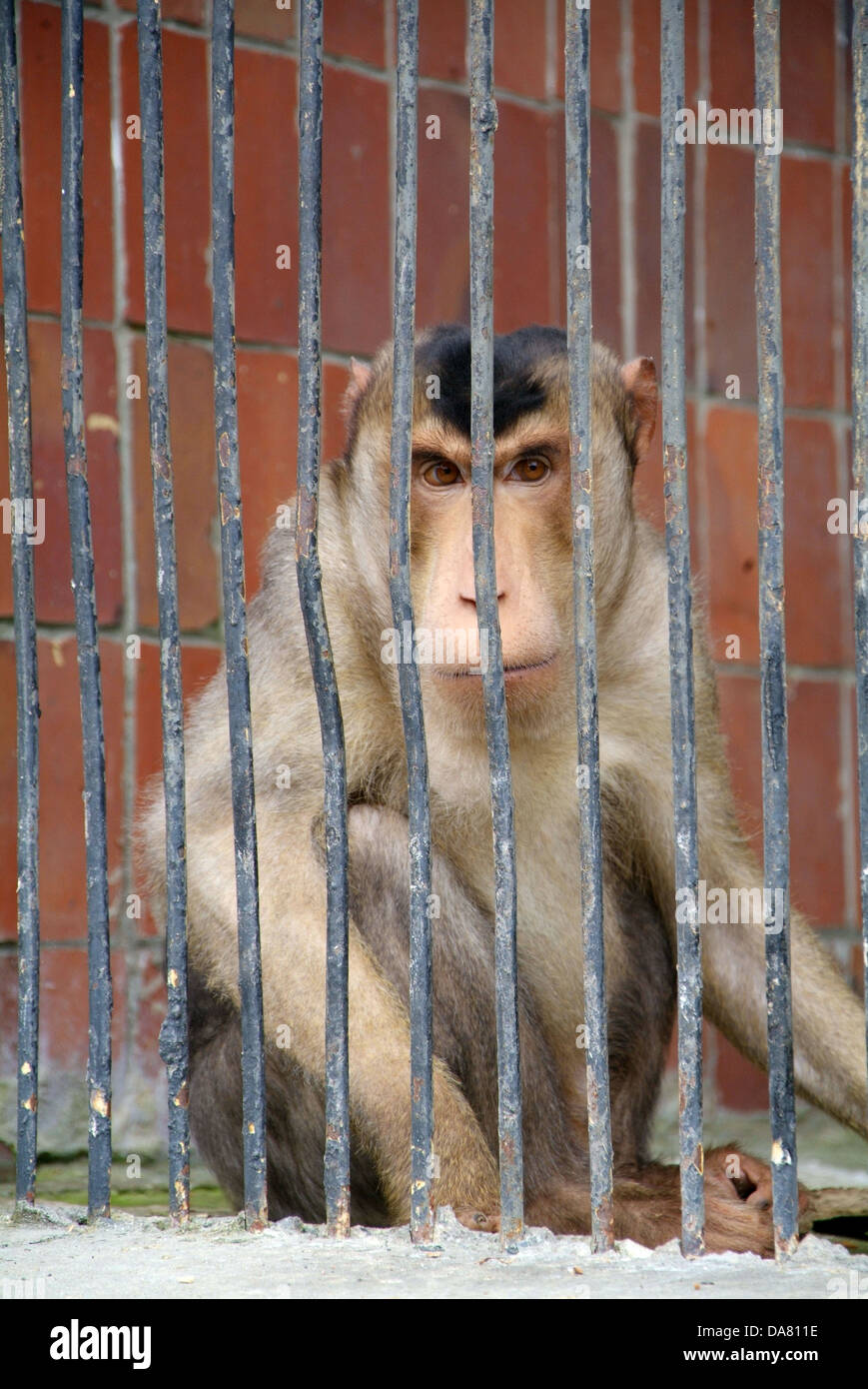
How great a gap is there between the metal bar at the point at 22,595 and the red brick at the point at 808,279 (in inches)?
143

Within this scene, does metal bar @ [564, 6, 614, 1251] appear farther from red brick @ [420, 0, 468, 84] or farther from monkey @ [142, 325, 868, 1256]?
red brick @ [420, 0, 468, 84]

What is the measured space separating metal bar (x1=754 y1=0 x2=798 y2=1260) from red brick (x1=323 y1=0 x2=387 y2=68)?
2.87 m

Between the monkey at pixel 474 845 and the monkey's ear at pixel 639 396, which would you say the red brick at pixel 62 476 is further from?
the monkey's ear at pixel 639 396

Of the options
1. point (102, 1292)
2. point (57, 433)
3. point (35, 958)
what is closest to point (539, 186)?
point (57, 433)

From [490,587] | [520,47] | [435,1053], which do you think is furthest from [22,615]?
[520,47]

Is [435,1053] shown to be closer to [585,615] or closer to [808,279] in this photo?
[585,615]

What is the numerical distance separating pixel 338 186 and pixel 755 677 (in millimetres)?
2118

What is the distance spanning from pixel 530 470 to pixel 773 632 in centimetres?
106

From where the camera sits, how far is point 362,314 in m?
5.04

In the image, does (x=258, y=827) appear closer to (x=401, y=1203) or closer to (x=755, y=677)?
(x=401, y=1203)

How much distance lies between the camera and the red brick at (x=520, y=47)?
520cm

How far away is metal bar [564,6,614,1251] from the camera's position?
2365 millimetres
